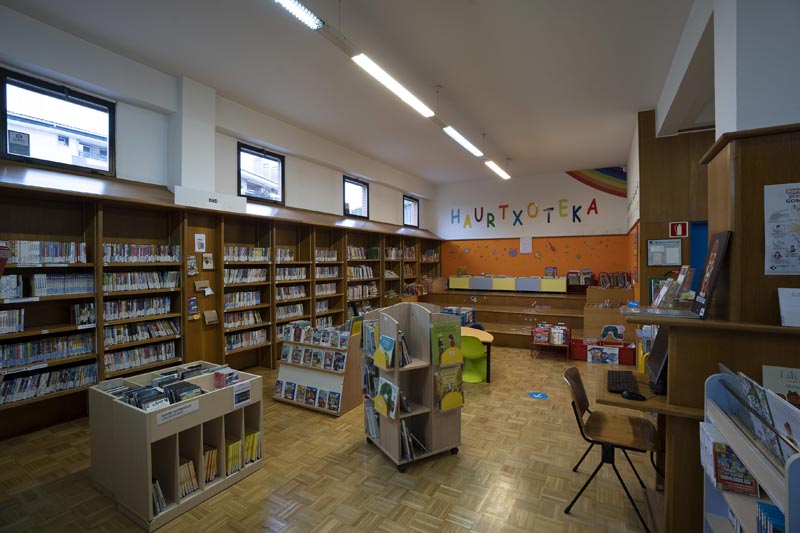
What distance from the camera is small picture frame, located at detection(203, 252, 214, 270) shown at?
5180mm

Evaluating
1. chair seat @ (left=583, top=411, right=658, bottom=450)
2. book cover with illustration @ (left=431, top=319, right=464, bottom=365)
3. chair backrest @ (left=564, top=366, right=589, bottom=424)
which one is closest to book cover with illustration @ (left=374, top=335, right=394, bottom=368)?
book cover with illustration @ (left=431, top=319, right=464, bottom=365)

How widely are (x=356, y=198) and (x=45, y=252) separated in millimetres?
5830

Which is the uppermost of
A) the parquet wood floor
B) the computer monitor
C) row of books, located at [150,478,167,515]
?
the computer monitor

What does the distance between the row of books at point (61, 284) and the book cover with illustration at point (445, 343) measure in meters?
3.81

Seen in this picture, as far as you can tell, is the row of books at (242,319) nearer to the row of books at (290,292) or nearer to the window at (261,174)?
the row of books at (290,292)

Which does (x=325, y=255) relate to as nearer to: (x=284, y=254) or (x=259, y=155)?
(x=284, y=254)

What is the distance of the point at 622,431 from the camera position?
268 centimetres

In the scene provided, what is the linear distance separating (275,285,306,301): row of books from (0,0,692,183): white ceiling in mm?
2905

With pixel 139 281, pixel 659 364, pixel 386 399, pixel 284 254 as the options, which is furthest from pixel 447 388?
pixel 284 254

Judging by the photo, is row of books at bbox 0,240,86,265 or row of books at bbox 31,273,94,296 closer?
row of books at bbox 0,240,86,265

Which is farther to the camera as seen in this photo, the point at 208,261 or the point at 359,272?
the point at 359,272

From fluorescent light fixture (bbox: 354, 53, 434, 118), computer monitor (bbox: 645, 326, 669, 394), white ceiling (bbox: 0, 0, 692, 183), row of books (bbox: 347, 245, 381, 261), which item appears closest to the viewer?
computer monitor (bbox: 645, 326, 669, 394)

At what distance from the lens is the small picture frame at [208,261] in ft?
17.0

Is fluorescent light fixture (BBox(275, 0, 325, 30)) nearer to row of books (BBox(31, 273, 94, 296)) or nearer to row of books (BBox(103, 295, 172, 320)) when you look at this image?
row of books (BBox(31, 273, 94, 296))
